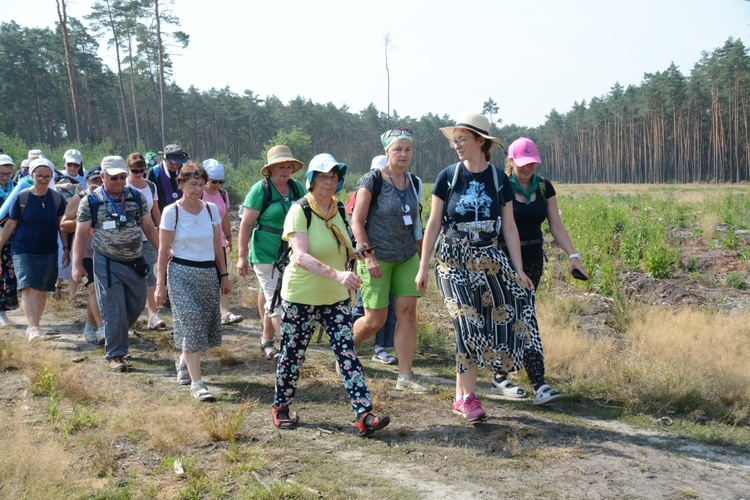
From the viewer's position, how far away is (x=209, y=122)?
67875mm

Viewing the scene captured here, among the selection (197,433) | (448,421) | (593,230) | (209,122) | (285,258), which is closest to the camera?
(197,433)

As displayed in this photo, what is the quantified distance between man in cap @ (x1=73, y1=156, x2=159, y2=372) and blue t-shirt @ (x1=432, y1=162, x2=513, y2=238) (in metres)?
3.11

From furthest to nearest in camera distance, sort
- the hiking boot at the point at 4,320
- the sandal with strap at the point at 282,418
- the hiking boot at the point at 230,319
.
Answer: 1. the hiking boot at the point at 230,319
2. the hiking boot at the point at 4,320
3. the sandal with strap at the point at 282,418

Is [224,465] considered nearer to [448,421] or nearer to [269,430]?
[269,430]

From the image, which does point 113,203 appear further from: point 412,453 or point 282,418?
point 412,453

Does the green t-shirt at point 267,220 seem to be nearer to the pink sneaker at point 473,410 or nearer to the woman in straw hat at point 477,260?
the woman in straw hat at point 477,260

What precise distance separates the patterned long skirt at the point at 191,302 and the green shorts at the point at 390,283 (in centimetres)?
131

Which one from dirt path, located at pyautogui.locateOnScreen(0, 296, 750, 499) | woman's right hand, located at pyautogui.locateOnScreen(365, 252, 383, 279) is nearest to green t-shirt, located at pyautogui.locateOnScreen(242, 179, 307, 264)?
dirt path, located at pyautogui.locateOnScreen(0, 296, 750, 499)

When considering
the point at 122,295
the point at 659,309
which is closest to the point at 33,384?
the point at 122,295

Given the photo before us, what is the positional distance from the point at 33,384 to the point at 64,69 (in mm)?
49473

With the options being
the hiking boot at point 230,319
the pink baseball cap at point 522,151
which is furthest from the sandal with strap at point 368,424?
the hiking boot at point 230,319

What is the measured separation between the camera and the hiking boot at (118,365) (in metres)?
6.12

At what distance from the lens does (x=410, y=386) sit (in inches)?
213

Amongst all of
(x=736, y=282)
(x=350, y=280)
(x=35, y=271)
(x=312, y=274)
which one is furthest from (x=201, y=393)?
(x=736, y=282)
